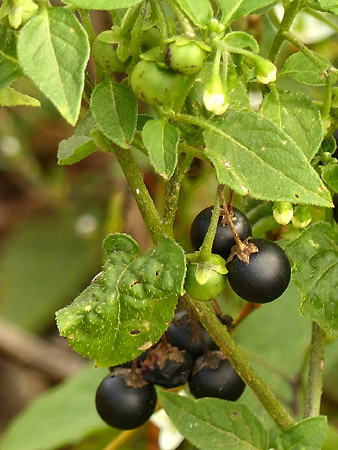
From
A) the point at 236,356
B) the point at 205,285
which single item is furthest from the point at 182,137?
the point at 236,356

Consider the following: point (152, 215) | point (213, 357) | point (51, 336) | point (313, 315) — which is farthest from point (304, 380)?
point (51, 336)

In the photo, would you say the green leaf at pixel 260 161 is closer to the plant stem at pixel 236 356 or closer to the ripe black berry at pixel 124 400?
the plant stem at pixel 236 356

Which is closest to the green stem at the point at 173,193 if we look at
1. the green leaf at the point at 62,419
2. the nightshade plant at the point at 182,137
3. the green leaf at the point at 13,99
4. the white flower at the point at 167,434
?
the nightshade plant at the point at 182,137

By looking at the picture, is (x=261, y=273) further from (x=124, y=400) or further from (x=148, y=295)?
(x=124, y=400)

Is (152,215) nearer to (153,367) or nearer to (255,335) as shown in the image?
(153,367)

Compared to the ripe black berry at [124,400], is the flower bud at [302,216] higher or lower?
higher

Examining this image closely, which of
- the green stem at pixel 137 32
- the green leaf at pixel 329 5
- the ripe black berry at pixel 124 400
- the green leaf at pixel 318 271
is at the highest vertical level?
the green stem at pixel 137 32

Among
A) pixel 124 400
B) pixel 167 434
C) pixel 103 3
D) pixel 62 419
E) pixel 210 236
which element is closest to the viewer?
pixel 103 3
